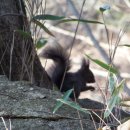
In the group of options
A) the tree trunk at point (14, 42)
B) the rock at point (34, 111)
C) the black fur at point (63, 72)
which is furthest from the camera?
the black fur at point (63, 72)

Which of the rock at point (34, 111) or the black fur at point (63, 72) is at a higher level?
the rock at point (34, 111)

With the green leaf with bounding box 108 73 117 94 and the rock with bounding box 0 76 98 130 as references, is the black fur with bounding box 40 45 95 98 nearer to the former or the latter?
the rock with bounding box 0 76 98 130

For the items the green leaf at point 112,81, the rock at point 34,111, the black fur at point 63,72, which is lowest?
the black fur at point 63,72

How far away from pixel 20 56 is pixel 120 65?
20.6 ft

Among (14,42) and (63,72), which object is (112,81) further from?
(63,72)

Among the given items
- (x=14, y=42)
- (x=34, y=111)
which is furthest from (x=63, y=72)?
(x=34, y=111)

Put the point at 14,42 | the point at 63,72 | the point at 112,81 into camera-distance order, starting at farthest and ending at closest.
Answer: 1. the point at 63,72
2. the point at 14,42
3. the point at 112,81

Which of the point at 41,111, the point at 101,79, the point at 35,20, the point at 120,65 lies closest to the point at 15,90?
the point at 41,111

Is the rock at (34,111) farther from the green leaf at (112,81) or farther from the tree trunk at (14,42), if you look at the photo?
the tree trunk at (14,42)

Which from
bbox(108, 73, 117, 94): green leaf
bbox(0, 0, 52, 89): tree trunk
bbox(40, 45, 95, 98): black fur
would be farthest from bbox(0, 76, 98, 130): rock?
bbox(40, 45, 95, 98): black fur

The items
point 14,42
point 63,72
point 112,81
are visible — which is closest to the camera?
point 112,81

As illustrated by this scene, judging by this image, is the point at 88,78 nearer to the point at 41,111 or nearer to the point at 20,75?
the point at 20,75

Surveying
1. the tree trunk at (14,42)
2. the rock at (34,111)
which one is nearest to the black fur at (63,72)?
the tree trunk at (14,42)

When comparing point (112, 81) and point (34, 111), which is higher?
point (112, 81)
